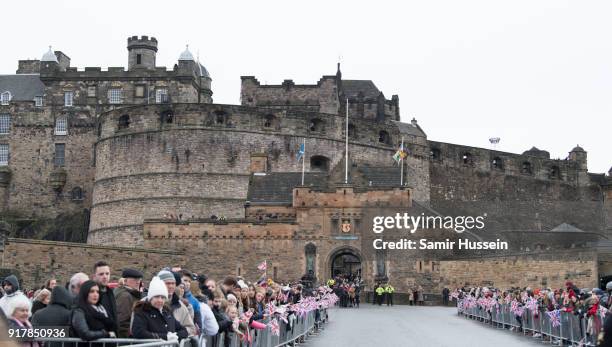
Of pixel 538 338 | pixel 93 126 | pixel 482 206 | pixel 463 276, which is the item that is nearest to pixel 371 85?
pixel 482 206

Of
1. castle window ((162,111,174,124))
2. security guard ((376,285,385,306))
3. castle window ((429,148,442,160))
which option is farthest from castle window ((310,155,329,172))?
security guard ((376,285,385,306))

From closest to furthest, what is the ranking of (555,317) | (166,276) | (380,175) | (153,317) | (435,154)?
(153,317) < (166,276) < (555,317) < (380,175) < (435,154)

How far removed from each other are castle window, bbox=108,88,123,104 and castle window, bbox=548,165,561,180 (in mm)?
26354

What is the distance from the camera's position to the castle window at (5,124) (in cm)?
5328

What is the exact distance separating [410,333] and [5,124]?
1576 inches

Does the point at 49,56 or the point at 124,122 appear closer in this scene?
the point at 124,122

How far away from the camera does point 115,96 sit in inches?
2117

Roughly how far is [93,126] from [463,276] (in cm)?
2484

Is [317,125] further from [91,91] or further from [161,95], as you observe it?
[91,91]

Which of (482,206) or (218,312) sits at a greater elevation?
(482,206)

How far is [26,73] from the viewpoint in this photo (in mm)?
59562

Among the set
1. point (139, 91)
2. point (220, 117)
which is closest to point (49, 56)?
point (139, 91)

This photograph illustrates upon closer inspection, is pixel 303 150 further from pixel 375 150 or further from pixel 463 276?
pixel 463 276

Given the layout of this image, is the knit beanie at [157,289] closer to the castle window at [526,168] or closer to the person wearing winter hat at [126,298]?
the person wearing winter hat at [126,298]
